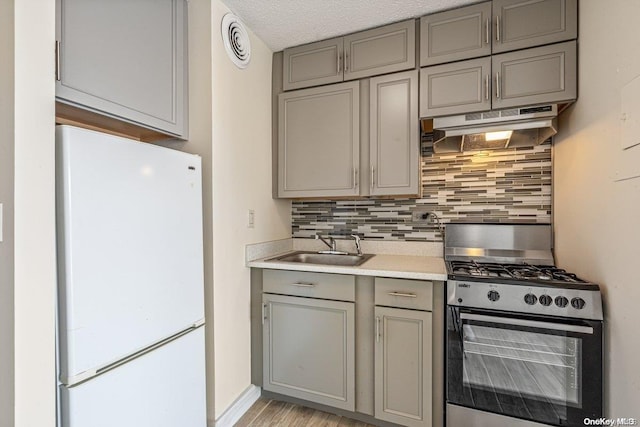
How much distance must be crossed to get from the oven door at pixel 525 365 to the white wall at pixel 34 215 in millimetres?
1600

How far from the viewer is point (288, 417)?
178 cm

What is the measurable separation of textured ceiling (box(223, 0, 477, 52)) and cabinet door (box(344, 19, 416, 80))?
0.17ft

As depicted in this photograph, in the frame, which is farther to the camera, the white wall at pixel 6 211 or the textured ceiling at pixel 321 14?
the textured ceiling at pixel 321 14

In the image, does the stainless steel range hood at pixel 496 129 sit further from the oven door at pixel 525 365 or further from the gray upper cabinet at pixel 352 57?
the oven door at pixel 525 365

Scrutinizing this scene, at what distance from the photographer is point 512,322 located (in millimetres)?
1348

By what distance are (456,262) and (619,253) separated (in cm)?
82

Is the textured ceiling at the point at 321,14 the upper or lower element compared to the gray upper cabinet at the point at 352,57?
upper

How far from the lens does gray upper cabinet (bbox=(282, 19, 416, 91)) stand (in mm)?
1835

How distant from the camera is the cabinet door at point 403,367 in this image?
60.6 inches

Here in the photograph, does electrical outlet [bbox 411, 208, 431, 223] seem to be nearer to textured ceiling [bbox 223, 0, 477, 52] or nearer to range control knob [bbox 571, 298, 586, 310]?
range control knob [bbox 571, 298, 586, 310]

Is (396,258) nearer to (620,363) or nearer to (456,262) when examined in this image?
(456,262)

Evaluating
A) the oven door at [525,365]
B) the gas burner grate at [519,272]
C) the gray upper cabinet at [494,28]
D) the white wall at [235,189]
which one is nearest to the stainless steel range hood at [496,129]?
the gray upper cabinet at [494,28]

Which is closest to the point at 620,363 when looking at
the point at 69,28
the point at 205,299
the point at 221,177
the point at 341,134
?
the point at 341,134

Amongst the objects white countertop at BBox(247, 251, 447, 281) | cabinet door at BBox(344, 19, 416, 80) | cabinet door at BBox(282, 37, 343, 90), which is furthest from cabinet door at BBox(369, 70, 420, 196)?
white countertop at BBox(247, 251, 447, 281)
